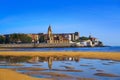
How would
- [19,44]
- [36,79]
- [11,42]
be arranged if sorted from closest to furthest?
1. [36,79]
2. [19,44]
3. [11,42]

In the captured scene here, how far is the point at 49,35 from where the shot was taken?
189 meters

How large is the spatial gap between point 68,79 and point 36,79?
6.90ft

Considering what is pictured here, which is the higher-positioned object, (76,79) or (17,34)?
(17,34)

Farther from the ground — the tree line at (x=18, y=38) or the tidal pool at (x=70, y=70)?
the tree line at (x=18, y=38)

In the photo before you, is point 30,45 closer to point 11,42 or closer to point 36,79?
point 11,42

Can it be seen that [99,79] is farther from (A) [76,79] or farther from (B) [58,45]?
(B) [58,45]

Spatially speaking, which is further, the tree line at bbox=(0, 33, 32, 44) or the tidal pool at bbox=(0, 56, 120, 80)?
the tree line at bbox=(0, 33, 32, 44)

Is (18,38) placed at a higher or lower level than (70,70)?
higher

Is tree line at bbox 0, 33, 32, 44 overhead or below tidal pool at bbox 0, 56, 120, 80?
overhead

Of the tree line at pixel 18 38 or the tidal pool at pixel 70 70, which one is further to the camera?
the tree line at pixel 18 38

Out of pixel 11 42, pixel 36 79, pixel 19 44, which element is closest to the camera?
pixel 36 79

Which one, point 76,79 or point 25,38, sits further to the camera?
point 25,38

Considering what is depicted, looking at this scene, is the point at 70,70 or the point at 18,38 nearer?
the point at 70,70

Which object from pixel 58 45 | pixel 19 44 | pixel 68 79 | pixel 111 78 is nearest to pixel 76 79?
pixel 68 79
